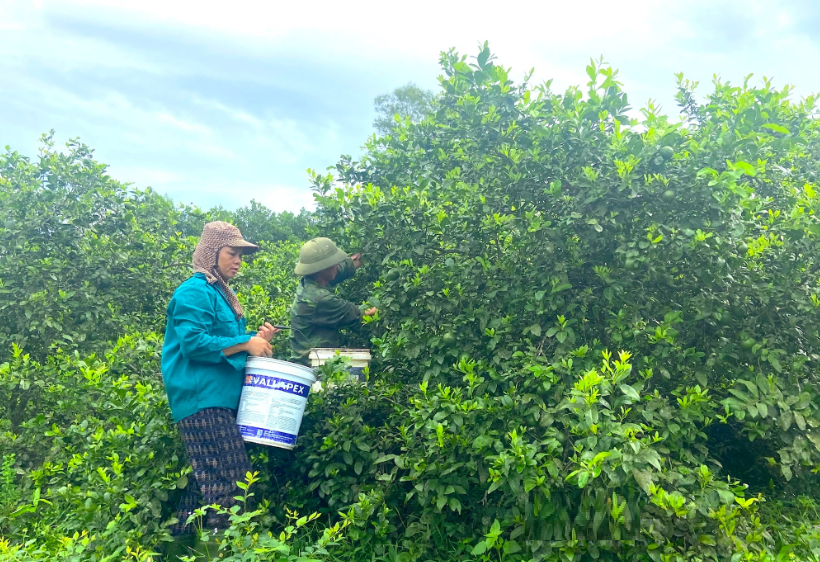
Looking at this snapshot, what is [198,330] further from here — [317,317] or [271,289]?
[271,289]

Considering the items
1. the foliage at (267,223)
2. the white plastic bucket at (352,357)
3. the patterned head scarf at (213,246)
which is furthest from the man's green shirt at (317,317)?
the foliage at (267,223)

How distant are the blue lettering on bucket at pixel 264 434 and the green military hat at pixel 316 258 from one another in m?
1.28

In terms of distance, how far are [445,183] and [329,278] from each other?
105 cm

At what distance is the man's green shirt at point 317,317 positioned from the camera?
13.4 feet

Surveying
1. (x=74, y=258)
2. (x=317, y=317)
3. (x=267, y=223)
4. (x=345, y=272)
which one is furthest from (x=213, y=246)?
(x=267, y=223)

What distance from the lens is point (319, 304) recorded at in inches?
160

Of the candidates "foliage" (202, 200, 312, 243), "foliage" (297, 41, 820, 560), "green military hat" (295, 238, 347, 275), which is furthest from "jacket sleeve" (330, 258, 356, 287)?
"foliage" (202, 200, 312, 243)

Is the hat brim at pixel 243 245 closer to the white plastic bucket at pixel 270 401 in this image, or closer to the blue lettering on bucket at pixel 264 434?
the white plastic bucket at pixel 270 401

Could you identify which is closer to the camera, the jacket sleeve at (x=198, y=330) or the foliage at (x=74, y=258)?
the jacket sleeve at (x=198, y=330)

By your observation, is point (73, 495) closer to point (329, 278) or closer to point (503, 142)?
point (329, 278)

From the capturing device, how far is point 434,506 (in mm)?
3115

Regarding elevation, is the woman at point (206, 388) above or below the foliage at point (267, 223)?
below

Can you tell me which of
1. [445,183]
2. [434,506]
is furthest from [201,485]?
[445,183]

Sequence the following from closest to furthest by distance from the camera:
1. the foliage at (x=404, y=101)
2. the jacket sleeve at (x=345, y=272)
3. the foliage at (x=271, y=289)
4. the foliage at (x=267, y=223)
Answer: the jacket sleeve at (x=345, y=272), the foliage at (x=271, y=289), the foliage at (x=267, y=223), the foliage at (x=404, y=101)
